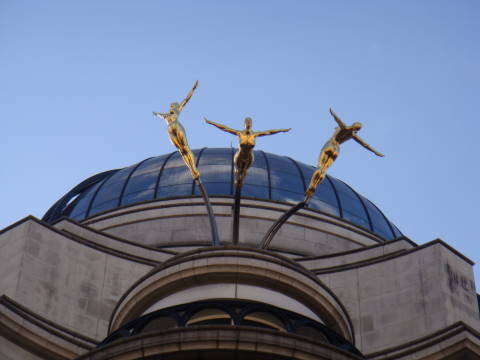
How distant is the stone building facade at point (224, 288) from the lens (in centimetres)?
2876

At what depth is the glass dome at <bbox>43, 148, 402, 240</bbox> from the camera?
44.7 m

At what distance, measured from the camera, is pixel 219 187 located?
44.8 m

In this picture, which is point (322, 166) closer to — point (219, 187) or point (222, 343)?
point (222, 343)

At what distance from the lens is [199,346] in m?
27.1

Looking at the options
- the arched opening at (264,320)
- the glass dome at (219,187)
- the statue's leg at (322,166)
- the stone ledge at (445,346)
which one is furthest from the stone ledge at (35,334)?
the glass dome at (219,187)

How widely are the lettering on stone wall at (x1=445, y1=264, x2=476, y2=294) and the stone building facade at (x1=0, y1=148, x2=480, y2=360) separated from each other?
0.12 ft

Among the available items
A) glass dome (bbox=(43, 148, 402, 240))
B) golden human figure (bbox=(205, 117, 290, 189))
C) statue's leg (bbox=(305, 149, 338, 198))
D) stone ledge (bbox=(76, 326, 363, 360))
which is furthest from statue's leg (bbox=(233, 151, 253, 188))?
glass dome (bbox=(43, 148, 402, 240))

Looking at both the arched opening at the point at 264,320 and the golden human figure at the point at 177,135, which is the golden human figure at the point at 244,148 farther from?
the arched opening at the point at 264,320

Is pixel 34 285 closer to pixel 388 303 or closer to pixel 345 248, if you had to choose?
pixel 388 303

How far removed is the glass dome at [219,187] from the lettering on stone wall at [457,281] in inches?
396

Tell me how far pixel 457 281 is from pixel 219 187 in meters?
12.4

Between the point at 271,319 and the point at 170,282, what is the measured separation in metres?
2.63

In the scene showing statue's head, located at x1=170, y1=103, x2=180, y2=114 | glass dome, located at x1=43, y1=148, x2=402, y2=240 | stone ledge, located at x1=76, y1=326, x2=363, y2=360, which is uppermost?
glass dome, located at x1=43, y1=148, x2=402, y2=240

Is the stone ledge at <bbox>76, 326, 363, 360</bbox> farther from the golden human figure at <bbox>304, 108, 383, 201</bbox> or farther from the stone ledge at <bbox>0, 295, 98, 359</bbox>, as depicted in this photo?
the golden human figure at <bbox>304, 108, 383, 201</bbox>
